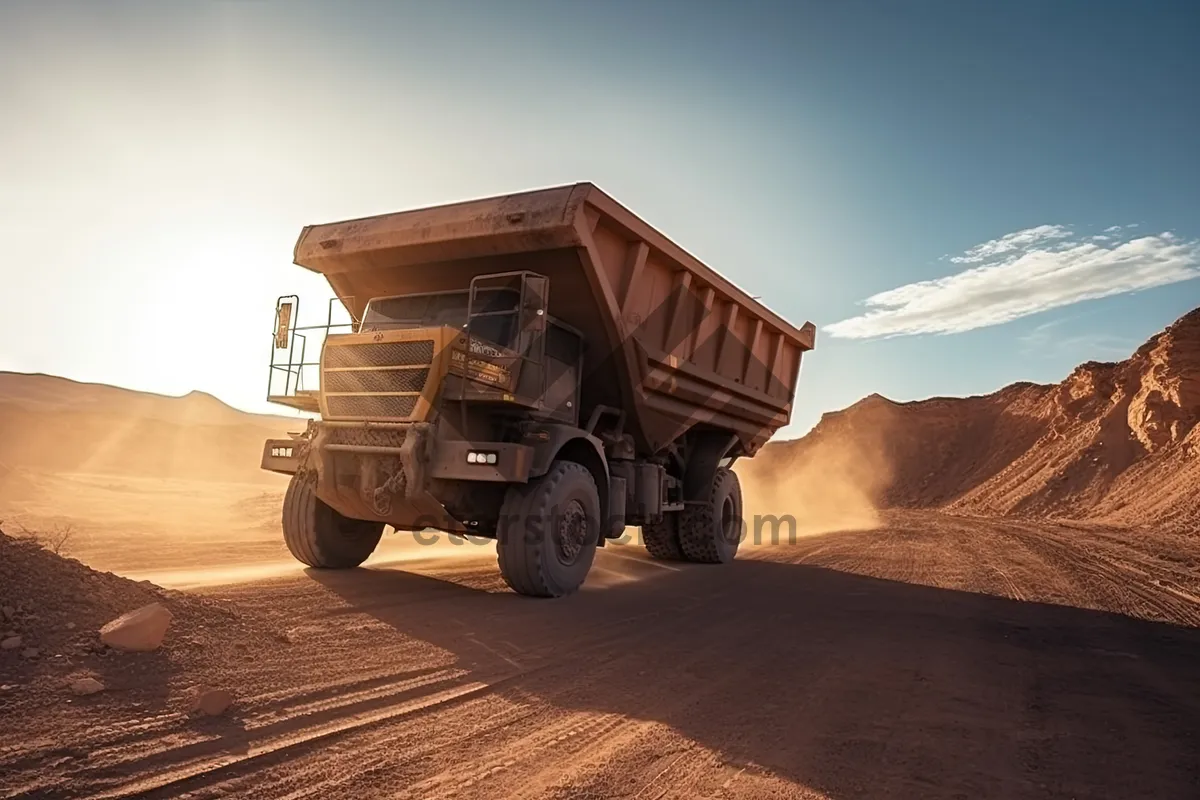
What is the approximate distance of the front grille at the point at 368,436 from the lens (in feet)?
21.7

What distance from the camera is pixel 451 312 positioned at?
7746mm

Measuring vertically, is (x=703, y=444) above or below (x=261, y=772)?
above

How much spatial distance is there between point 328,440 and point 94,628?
3.07 metres

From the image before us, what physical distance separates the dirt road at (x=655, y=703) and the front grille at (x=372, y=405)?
62.1 inches

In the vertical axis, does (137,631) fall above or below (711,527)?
below

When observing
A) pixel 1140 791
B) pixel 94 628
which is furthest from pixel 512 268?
pixel 1140 791

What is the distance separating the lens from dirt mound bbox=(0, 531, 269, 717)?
3.42m

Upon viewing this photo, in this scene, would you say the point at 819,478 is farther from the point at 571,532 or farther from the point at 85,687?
the point at 85,687

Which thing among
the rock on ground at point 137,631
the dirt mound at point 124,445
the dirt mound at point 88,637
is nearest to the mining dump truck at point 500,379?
the dirt mound at point 88,637

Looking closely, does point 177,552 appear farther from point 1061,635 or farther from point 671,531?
point 1061,635

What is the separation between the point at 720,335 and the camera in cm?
1047

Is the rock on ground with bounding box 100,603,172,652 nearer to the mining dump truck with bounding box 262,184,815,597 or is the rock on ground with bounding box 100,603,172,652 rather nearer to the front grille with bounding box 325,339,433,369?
the mining dump truck with bounding box 262,184,815,597

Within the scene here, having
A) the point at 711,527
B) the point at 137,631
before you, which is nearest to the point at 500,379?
the point at 137,631

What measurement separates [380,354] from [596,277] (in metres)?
2.25
